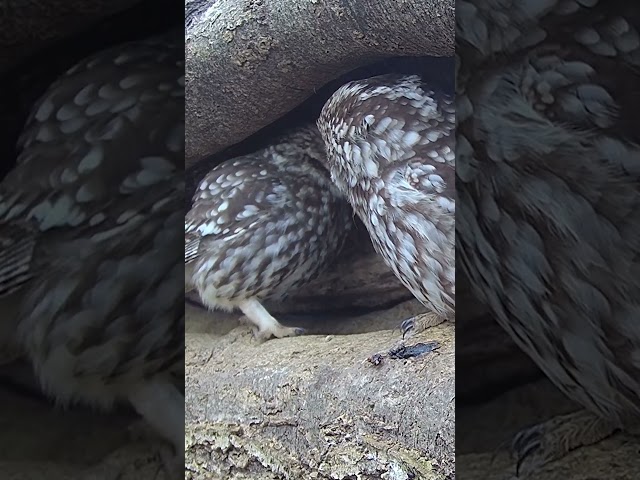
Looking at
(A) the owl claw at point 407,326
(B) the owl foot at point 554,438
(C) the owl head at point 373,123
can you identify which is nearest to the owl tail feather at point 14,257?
(C) the owl head at point 373,123

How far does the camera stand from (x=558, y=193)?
1064 mm

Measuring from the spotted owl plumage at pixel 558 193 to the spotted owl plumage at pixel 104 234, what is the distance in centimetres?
58

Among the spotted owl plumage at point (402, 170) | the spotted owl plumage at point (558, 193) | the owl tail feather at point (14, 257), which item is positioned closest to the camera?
the spotted owl plumage at point (558, 193)

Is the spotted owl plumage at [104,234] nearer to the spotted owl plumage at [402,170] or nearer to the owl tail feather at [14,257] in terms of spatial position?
the owl tail feather at [14,257]

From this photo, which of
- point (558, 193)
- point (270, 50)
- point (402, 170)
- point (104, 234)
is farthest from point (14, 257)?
point (558, 193)

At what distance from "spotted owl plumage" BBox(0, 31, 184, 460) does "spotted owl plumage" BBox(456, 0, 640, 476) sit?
581 mm

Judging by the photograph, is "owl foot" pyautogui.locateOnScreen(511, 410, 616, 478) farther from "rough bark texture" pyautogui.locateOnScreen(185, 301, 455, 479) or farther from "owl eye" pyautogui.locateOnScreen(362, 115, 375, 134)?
"owl eye" pyautogui.locateOnScreen(362, 115, 375, 134)

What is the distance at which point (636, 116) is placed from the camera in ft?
3.33

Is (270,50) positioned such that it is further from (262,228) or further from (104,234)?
(104,234)

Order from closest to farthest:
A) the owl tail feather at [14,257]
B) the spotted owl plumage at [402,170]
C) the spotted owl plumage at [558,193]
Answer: the spotted owl plumage at [558,193], the spotted owl plumage at [402,170], the owl tail feather at [14,257]

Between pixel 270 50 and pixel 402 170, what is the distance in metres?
0.37

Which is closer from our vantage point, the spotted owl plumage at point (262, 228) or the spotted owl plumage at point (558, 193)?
the spotted owl plumage at point (558, 193)

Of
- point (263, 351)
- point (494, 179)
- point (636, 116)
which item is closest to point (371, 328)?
point (263, 351)

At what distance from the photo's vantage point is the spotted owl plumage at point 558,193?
3.37 ft
